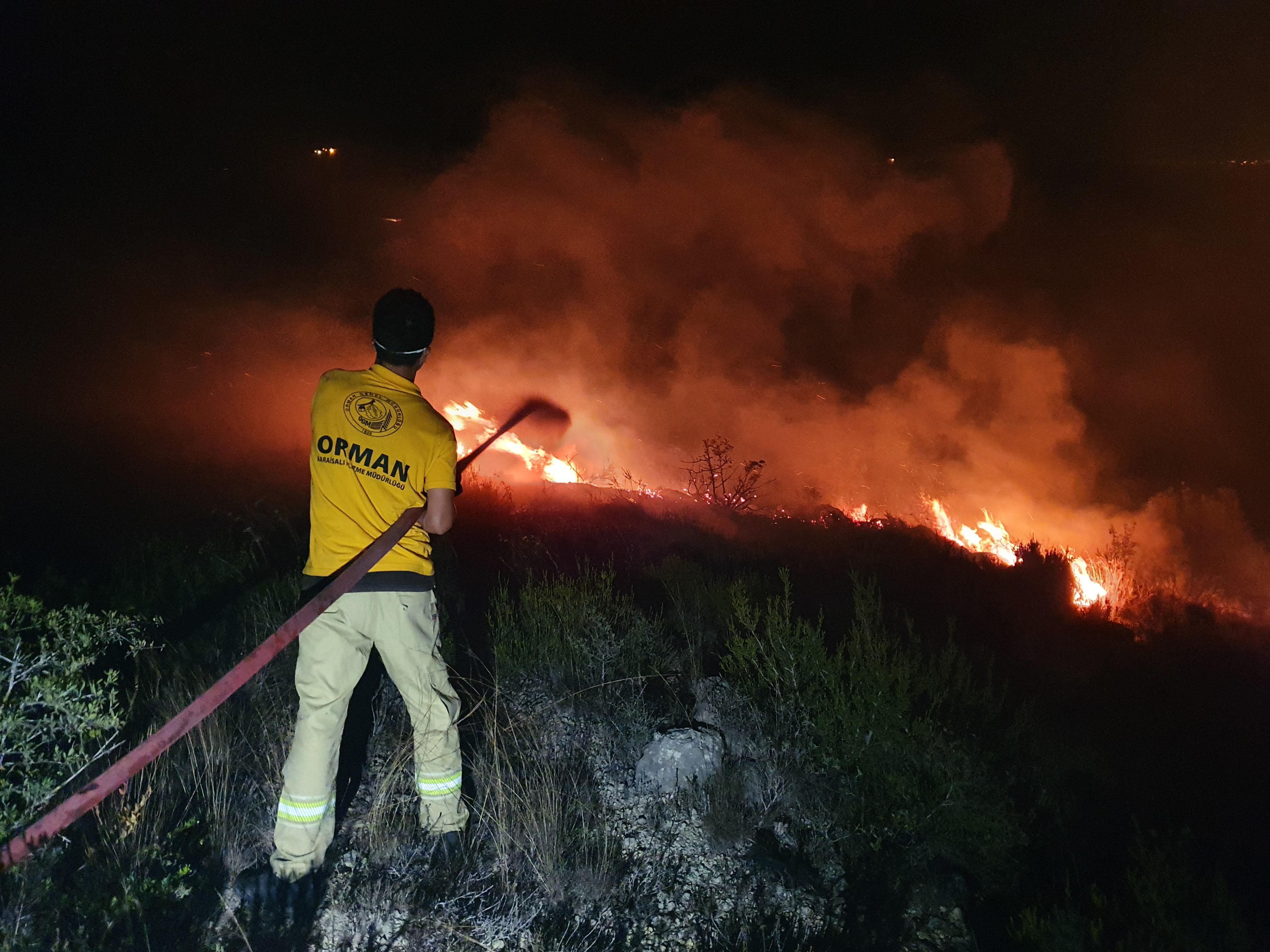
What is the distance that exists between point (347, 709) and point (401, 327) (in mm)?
1502

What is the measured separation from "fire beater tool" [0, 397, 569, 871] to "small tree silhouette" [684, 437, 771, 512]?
7958mm

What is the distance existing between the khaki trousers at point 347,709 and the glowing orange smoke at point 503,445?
25.9 ft

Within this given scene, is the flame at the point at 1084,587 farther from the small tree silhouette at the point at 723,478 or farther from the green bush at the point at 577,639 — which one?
the green bush at the point at 577,639

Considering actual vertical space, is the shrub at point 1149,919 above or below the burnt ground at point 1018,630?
above

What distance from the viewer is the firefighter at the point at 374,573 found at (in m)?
2.93

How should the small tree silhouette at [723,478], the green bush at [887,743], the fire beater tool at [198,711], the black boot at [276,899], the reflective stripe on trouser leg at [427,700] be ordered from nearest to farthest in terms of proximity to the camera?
the fire beater tool at [198,711] → the black boot at [276,899] → the reflective stripe on trouser leg at [427,700] → the green bush at [887,743] → the small tree silhouette at [723,478]

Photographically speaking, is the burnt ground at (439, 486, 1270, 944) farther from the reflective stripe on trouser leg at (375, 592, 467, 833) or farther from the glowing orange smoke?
the reflective stripe on trouser leg at (375, 592, 467, 833)

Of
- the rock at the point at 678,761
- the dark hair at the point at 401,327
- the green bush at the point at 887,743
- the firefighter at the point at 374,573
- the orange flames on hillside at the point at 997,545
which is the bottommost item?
the orange flames on hillside at the point at 997,545

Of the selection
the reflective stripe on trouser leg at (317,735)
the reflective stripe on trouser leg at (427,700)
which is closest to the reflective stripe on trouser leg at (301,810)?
the reflective stripe on trouser leg at (317,735)

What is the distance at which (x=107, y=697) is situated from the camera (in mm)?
3152

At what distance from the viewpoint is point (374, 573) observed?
298 centimetres

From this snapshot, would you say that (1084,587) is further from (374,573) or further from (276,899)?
(276,899)

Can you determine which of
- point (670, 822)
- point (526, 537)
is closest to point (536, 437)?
point (526, 537)

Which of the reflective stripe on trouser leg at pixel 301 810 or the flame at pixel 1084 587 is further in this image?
the flame at pixel 1084 587
